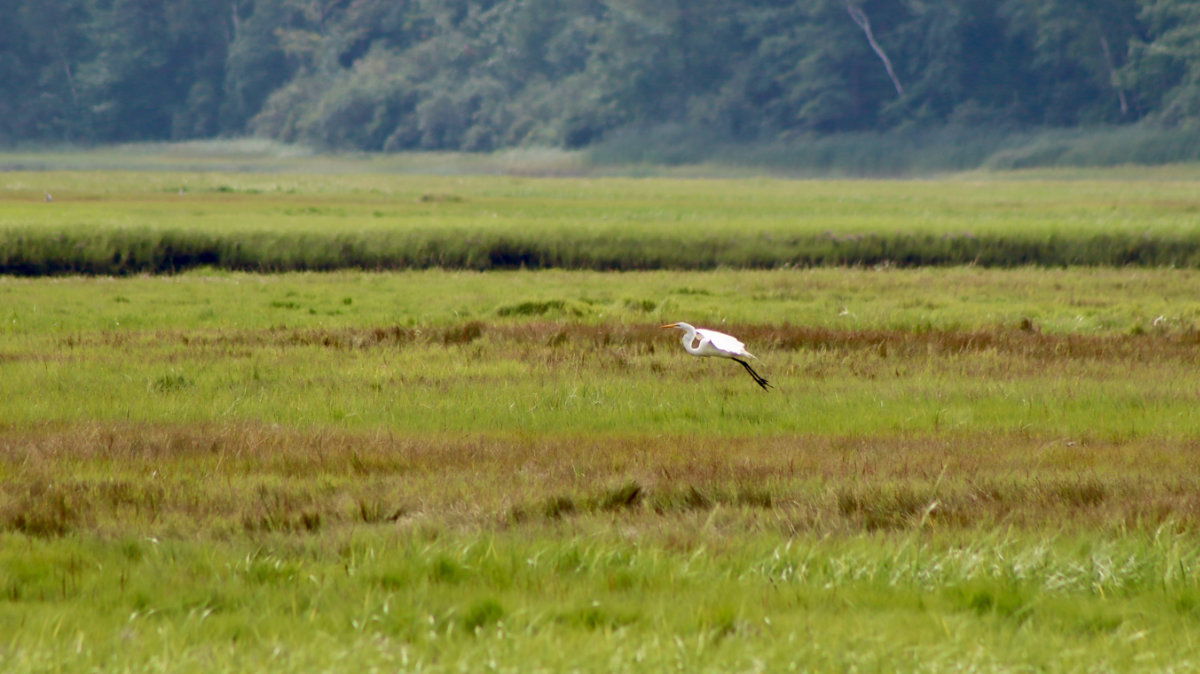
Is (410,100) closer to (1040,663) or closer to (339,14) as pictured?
(339,14)

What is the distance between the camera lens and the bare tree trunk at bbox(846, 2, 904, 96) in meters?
103

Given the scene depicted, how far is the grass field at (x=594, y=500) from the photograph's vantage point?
5909 mm

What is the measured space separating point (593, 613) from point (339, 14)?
468 feet

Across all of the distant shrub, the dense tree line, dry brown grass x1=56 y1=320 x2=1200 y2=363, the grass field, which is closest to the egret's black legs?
the grass field

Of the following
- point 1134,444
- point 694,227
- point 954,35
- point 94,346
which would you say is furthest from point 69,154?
point 1134,444

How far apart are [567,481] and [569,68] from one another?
4648 inches

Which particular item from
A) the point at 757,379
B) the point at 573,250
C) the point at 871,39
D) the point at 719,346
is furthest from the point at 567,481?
the point at 871,39

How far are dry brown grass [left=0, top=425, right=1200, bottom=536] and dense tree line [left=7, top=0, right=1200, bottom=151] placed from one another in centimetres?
8922

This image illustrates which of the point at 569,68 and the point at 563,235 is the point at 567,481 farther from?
the point at 569,68

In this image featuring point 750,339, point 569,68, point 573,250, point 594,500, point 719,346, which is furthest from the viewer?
point 569,68

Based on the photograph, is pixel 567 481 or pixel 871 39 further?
pixel 871 39

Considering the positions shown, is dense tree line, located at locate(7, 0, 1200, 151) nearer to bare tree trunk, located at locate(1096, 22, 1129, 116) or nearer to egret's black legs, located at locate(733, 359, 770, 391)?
bare tree trunk, located at locate(1096, 22, 1129, 116)

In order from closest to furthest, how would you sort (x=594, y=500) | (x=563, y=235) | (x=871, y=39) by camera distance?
(x=594, y=500), (x=563, y=235), (x=871, y=39)

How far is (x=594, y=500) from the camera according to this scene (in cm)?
847
